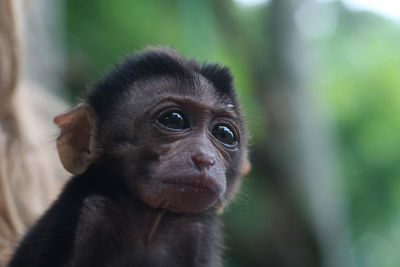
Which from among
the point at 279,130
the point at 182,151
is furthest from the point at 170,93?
the point at 279,130

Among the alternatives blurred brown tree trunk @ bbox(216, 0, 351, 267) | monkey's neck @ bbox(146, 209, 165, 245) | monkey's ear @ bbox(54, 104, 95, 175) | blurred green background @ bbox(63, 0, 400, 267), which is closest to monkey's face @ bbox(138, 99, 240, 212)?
monkey's neck @ bbox(146, 209, 165, 245)

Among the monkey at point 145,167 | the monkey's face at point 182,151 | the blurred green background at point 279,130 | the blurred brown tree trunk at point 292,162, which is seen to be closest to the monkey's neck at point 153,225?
the monkey at point 145,167

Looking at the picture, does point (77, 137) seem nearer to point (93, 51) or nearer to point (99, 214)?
point (99, 214)

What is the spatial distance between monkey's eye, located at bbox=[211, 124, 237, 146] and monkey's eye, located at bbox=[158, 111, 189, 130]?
0.55 feet

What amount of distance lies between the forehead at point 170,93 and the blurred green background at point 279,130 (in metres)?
0.63

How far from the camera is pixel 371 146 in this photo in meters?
9.63

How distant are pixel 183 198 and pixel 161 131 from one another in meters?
0.33

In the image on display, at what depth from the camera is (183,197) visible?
220 cm

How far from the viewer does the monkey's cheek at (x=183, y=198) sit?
7.18ft

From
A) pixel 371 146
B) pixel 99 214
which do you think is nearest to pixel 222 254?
pixel 99 214

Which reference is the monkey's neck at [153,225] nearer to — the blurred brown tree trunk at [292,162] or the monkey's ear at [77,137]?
the monkey's ear at [77,137]

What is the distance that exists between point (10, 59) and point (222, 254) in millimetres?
1577

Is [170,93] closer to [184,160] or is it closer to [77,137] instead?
[184,160]

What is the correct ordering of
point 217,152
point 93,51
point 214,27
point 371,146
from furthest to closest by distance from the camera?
point 371,146
point 93,51
point 214,27
point 217,152
